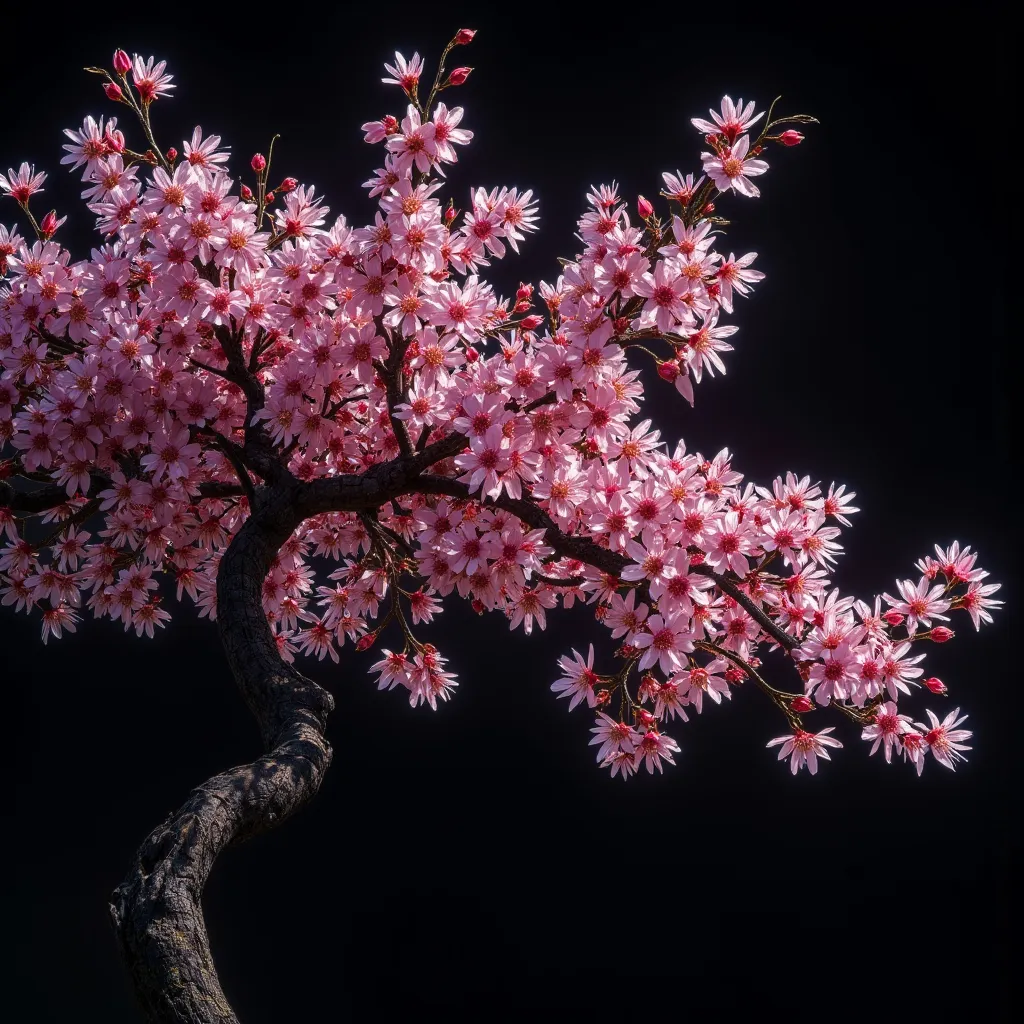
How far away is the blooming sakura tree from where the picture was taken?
5.97ft

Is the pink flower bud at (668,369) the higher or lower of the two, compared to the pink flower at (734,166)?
lower

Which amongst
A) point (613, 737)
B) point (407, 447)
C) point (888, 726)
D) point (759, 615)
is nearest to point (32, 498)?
point (407, 447)

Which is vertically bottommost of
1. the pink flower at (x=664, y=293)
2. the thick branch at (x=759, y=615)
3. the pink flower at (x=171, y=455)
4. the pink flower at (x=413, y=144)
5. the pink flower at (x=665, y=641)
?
the pink flower at (x=665, y=641)

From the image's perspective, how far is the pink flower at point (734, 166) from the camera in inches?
67.7

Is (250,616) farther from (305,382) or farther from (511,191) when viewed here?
(511,191)

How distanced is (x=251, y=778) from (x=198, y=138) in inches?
48.7

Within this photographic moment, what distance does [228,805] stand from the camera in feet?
5.29

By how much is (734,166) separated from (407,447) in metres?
0.78

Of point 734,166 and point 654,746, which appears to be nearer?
point 734,166

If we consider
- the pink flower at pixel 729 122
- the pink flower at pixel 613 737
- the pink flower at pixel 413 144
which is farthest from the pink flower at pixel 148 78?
the pink flower at pixel 613 737

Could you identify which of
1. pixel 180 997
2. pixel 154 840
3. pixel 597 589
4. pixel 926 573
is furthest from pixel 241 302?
pixel 926 573

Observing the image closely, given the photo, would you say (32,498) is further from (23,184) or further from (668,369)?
(668,369)

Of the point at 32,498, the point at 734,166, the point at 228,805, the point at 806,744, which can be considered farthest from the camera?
the point at 32,498

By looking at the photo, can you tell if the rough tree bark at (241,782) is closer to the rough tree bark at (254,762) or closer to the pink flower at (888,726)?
the rough tree bark at (254,762)
